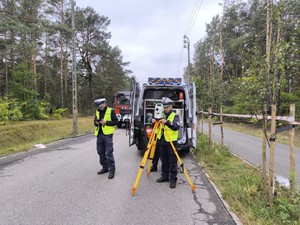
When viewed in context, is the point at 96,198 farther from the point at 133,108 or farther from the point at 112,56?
the point at 112,56

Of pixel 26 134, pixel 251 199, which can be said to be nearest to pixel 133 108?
pixel 251 199

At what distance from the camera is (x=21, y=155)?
26.6ft

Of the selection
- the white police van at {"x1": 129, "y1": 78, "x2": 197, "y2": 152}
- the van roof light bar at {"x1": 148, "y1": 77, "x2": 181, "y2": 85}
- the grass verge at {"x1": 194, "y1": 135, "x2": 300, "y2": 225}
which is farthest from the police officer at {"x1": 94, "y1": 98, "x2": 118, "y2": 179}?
the van roof light bar at {"x1": 148, "y1": 77, "x2": 181, "y2": 85}

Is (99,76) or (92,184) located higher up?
(99,76)

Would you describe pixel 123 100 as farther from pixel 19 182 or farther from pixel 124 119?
pixel 19 182

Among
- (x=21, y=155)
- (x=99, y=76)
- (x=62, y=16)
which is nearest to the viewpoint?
(x=21, y=155)

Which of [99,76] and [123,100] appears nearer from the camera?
[123,100]

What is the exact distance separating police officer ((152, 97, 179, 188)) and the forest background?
1441 mm

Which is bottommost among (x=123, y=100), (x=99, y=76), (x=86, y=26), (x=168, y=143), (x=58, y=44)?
(x=168, y=143)

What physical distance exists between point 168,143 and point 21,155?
5808 mm

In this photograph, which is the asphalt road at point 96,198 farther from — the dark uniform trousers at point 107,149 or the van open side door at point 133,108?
the van open side door at point 133,108

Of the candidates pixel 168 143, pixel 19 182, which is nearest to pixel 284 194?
pixel 168 143

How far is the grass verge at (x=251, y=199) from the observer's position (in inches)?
131

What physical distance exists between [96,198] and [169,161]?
5.50ft
